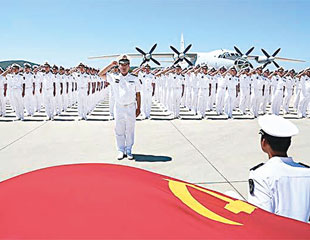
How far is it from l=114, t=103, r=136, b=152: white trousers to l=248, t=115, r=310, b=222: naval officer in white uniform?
11.9 feet

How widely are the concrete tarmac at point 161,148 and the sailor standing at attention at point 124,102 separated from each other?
0.40m

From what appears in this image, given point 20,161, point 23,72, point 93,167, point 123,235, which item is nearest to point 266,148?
point 123,235

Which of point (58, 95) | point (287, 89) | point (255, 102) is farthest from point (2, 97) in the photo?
point (287, 89)

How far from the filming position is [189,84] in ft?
41.9

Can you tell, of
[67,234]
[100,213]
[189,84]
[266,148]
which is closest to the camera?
[67,234]

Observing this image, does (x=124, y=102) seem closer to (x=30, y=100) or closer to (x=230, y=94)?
(x=230, y=94)

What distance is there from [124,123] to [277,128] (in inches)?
147

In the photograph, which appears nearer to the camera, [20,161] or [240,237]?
[240,237]

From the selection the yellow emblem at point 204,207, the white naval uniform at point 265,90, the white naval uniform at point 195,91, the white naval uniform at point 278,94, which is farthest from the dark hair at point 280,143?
the white naval uniform at point 265,90

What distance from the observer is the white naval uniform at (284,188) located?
1530 millimetres

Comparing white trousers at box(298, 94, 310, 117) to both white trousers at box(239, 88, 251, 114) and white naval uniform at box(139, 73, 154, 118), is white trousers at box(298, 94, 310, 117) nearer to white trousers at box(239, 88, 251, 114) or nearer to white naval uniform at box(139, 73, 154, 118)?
white trousers at box(239, 88, 251, 114)

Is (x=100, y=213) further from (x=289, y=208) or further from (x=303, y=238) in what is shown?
(x=289, y=208)

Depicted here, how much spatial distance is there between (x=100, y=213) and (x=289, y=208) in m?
1.08

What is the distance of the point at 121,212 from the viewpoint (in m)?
1.30
